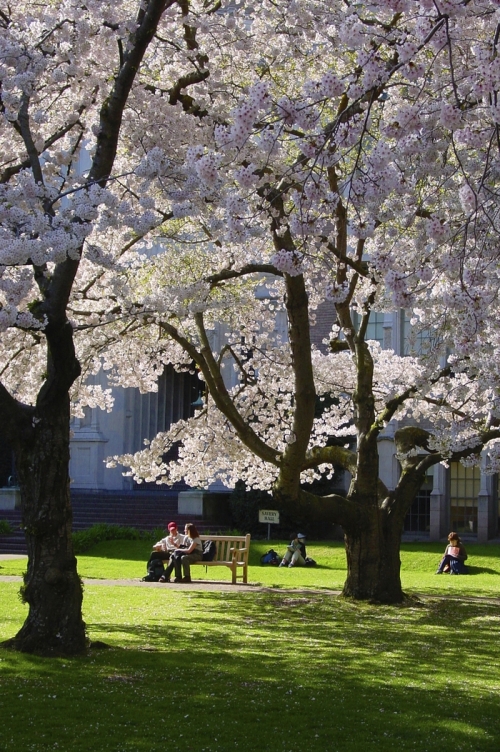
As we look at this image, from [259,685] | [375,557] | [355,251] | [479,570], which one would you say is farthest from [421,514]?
[259,685]

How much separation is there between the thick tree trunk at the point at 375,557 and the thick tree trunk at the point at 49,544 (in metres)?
5.77

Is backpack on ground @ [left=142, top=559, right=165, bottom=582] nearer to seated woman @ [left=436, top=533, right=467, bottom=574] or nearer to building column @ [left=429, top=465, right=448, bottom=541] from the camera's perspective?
seated woman @ [left=436, top=533, right=467, bottom=574]

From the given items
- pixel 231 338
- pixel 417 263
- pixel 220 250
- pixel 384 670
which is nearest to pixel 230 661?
pixel 384 670

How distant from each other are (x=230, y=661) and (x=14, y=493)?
20.4m

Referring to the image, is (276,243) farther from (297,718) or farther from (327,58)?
(297,718)

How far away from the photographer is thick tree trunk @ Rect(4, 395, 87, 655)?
8773 mm

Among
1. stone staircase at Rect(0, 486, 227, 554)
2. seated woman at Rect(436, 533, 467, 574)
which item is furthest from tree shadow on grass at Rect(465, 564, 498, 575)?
stone staircase at Rect(0, 486, 227, 554)

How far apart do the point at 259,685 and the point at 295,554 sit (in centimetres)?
1285

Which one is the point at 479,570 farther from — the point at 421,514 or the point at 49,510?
the point at 49,510

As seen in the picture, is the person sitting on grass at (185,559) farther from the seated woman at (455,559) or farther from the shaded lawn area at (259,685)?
the seated woman at (455,559)

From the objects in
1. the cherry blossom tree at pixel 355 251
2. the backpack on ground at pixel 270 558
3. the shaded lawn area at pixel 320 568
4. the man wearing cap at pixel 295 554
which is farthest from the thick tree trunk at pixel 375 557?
the backpack on ground at pixel 270 558

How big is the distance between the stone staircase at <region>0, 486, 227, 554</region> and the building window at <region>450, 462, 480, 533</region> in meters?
6.72

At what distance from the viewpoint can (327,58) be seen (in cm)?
1238

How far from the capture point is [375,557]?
13.9 meters
